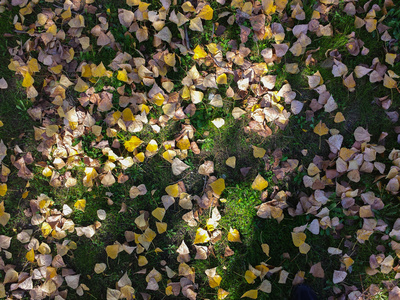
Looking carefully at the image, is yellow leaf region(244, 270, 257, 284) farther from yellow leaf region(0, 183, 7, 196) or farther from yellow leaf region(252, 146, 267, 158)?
yellow leaf region(0, 183, 7, 196)

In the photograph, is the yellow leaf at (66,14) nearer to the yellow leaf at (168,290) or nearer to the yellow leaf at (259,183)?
the yellow leaf at (259,183)

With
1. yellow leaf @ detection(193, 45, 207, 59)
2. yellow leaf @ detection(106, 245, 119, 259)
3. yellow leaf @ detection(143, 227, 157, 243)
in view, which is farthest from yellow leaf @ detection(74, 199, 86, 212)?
yellow leaf @ detection(193, 45, 207, 59)

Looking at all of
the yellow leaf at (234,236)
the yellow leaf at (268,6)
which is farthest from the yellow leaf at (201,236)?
the yellow leaf at (268,6)

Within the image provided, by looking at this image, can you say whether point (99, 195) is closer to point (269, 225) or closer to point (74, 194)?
point (74, 194)

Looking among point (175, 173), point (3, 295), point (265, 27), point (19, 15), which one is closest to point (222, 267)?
point (175, 173)

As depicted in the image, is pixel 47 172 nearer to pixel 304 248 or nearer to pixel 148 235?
pixel 148 235

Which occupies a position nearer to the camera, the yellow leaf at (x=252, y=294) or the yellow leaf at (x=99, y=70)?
the yellow leaf at (x=252, y=294)
